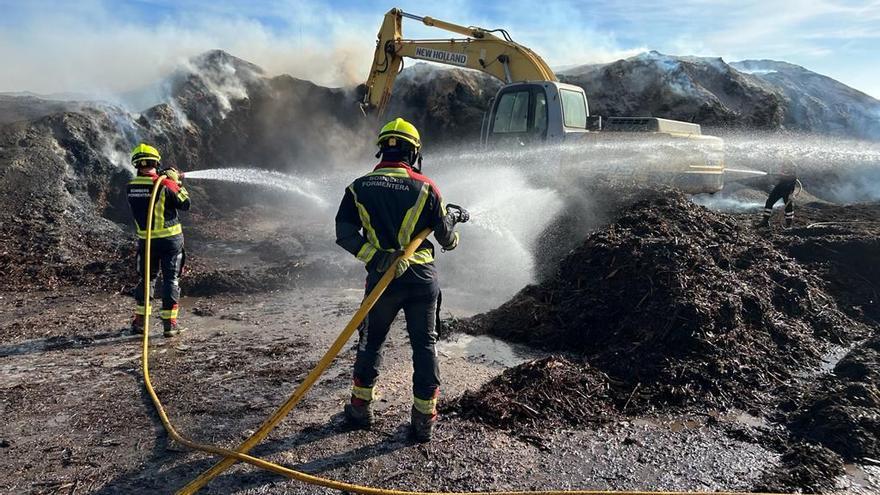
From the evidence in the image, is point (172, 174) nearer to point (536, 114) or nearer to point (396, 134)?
point (396, 134)

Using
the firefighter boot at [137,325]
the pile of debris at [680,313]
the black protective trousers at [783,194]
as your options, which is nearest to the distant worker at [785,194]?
the black protective trousers at [783,194]

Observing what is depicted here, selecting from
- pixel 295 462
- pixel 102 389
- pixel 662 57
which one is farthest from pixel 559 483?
pixel 662 57

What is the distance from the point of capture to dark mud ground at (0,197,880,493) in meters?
3.13

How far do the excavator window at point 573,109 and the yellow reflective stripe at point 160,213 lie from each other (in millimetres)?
5864

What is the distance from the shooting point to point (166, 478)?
9.96 ft

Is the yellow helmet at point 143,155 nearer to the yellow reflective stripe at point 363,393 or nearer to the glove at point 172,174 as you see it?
the glove at point 172,174

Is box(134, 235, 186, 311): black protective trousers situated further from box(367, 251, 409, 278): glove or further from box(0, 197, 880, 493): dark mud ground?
box(367, 251, 409, 278): glove

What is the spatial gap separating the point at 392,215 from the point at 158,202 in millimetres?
3273

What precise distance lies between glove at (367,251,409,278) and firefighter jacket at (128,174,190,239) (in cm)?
306

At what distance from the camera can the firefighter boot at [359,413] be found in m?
3.62

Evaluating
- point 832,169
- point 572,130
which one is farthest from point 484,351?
point 832,169

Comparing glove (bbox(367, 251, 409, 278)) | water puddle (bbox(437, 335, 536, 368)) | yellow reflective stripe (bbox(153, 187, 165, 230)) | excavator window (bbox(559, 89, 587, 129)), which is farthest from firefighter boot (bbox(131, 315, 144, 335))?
excavator window (bbox(559, 89, 587, 129))

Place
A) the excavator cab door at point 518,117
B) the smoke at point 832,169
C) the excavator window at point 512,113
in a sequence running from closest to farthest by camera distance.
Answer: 1. the excavator cab door at point 518,117
2. the excavator window at point 512,113
3. the smoke at point 832,169

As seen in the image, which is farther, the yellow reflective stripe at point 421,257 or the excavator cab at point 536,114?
the excavator cab at point 536,114
